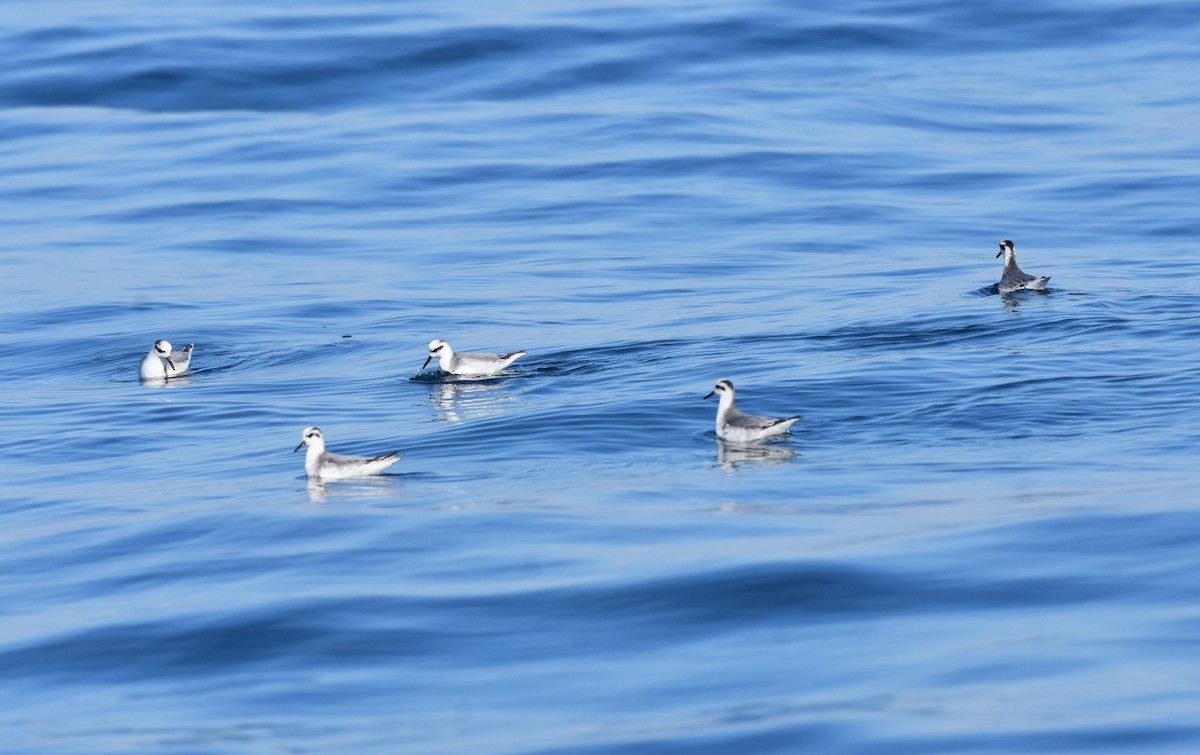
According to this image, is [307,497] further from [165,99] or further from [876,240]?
[165,99]

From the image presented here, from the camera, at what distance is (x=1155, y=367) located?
Answer: 867 inches

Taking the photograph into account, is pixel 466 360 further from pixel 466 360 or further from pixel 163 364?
pixel 163 364

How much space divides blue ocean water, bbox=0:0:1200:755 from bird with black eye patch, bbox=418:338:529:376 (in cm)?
27

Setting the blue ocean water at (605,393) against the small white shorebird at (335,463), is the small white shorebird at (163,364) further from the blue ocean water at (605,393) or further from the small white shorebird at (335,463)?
the small white shorebird at (335,463)

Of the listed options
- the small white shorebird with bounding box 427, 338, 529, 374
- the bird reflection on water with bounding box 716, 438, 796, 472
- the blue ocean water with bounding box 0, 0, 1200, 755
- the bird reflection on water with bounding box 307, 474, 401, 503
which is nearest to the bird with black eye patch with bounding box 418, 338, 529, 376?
the small white shorebird with bounding box 427, 338, 529, 374

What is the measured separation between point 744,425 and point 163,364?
1031cm

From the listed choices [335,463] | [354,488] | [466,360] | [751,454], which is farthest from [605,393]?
[354,488]

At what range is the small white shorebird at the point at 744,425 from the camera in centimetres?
1964

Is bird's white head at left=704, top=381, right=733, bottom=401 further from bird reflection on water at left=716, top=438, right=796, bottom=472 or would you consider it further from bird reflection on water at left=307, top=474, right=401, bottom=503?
bird reflection on water at left=307, top=474, right=401, bottom=503

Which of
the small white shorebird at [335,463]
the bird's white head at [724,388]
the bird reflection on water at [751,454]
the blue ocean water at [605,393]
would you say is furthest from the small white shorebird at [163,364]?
the bird reflection on water at [751,454]

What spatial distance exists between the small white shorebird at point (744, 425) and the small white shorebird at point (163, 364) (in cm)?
954

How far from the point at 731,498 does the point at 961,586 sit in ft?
12.4

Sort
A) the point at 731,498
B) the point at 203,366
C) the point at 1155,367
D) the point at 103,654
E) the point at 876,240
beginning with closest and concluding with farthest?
the point at 103,654, the point at 731,498, the point at 1155,367, the point at 203,366, the point at 876,240

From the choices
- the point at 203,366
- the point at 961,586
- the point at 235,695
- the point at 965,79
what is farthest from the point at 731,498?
the point at 965,79
